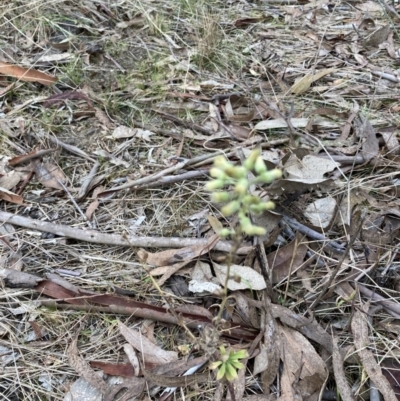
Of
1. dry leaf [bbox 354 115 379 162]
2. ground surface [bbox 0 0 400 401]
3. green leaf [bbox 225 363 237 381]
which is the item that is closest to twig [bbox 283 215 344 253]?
ground surface [bbox 0 0 400 401]

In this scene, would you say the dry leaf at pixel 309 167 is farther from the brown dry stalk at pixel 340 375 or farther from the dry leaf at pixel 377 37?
the dry leaf at pixel 377 37

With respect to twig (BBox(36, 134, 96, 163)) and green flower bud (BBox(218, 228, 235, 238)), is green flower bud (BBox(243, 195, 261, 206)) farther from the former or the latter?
twig (BBox(36, 134, 96, 163))

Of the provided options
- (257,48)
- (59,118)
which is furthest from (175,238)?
(257,48)

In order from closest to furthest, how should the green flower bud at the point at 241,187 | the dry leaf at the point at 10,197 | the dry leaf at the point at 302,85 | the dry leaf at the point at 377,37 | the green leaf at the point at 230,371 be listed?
Result: 1. the green flower bud at the point at 241,187
2. the green leaf at the point at 230,371
3. the dry leaf at the point at 10,197
4. the dry leaf at the point at 302,85
5. the dry leaf at the point at 377,37

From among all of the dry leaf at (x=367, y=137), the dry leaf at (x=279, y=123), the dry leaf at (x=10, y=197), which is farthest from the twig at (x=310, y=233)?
the dry leaf at (x=10, y=197)

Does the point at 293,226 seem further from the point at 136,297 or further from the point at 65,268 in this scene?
the point at 65,268
